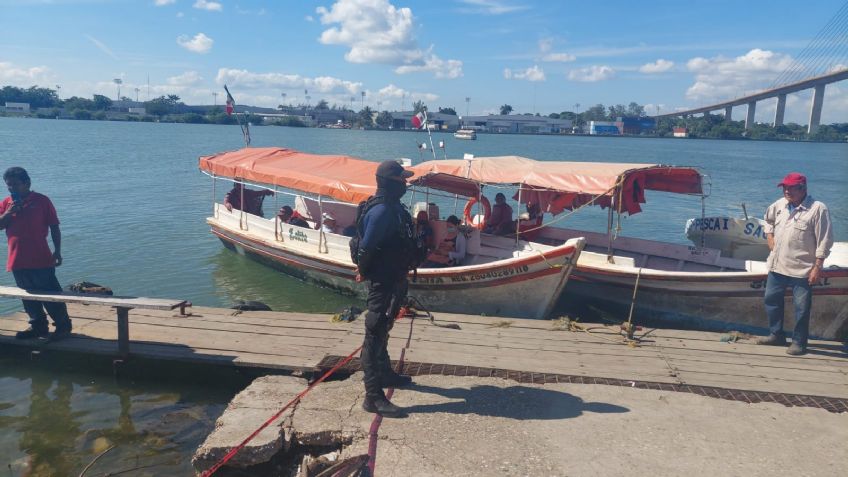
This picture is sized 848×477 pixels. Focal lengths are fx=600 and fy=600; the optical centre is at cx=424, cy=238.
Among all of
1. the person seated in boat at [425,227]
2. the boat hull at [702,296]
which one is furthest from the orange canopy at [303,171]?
the boat hull at [702,296]

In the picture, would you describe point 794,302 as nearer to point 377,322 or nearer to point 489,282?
point 489,282

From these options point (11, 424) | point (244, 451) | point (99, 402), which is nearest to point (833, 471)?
point (244, 451)

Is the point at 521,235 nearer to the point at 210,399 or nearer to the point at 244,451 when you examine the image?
the point at 210,399

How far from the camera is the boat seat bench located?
22.2 feet

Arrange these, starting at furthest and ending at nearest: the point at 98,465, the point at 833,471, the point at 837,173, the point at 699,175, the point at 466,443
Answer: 1. the point at 837,173
2. the point at 699,175
3. the point at 98,465
4. the point at 466,443
5. the point at 833,471

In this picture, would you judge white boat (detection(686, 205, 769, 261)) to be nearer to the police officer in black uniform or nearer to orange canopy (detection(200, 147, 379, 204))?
orange canopy (detection(200, 147, 379, 204))

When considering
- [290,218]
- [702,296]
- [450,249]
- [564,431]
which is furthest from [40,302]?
[702,296]

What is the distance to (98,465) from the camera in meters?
5.96

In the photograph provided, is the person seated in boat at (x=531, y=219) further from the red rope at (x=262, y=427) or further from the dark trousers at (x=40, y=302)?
the dark trousers at (x=40, y=302)

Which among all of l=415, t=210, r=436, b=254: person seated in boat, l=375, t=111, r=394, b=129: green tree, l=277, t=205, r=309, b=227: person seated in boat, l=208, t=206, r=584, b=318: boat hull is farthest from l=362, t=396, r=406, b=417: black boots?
l=375, t=111, r=394, b=129: green tree

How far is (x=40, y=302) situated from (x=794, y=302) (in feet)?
30.1

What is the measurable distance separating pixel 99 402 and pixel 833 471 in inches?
291

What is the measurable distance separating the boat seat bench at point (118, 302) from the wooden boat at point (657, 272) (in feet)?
21.3

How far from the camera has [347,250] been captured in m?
12.5
